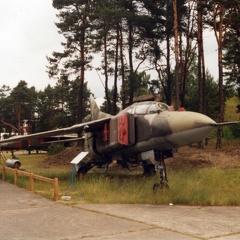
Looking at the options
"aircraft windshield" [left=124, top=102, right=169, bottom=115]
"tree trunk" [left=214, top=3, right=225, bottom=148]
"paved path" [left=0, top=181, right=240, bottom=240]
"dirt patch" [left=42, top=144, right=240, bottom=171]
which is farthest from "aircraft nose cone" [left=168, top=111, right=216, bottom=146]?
"tree trunk" [left=214, top=3, right=225, bottom=148]

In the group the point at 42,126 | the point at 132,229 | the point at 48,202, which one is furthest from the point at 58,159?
the point at 42,126

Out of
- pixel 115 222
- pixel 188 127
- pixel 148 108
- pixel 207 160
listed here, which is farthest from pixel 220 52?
pixel 115 222

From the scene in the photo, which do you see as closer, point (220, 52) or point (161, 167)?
point (161, 167)

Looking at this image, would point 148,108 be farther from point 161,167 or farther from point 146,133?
point 161,167

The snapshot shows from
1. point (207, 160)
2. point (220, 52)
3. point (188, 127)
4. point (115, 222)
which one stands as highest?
point (220, 52)

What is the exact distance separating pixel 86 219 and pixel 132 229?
56.8 inches

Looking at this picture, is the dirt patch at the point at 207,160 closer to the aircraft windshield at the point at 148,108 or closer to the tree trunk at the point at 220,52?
the tree trunk at the point at 220,52

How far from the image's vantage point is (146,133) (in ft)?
38.3

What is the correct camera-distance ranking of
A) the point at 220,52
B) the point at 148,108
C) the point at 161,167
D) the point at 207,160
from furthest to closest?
1. the point at 220,52
2. the point at 207,160
3. the point at 148,108
4. the point at 161,167

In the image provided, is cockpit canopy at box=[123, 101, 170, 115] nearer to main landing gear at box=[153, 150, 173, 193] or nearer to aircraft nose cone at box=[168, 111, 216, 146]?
aircraft nose cone at box=[168, 111, 216, 146]

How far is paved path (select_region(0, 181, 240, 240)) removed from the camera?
6293 millimetres

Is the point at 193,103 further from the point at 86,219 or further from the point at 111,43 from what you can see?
the point at 86,219

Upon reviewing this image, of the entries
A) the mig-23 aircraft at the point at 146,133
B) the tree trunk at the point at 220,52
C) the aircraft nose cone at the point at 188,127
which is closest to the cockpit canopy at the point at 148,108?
the mig-23 aircraft at the point at 146,133

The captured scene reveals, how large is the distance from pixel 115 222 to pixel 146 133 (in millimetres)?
4714
